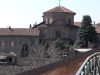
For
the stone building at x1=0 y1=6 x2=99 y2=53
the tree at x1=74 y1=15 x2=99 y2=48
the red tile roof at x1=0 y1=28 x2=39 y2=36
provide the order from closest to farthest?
the tree at x1=74 y1=15 x2=99 y2=48 < the stone building at x1=0 y1=6 x2=99 y2=53 < the red tile roof at x1=0 y1=28 x2=39 y2=36

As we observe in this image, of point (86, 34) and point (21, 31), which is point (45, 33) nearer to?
point (21, 31)

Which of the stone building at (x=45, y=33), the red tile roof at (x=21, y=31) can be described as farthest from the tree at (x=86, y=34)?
the red tile roof at (x=21, y=31)

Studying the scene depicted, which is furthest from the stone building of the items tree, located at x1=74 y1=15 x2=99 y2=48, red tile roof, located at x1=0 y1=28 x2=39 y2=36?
tree, located at x1=74 y1=15 x2=99 y2=48

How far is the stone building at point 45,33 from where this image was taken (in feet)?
181

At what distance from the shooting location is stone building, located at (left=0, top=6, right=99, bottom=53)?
55250 mm

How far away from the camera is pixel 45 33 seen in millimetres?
56375

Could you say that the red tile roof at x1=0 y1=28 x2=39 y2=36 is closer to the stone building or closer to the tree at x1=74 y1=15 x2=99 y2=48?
the stone building

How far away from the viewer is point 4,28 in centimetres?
5778

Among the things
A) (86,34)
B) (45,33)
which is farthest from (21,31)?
(86,34)

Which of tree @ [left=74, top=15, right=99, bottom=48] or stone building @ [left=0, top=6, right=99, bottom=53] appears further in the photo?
stone building @ [left=0, top=6, right=99, bottom=53]

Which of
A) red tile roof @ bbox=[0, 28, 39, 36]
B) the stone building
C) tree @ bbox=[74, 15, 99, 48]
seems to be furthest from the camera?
red tile roof @ bbox=[0, 28, 39, 36]

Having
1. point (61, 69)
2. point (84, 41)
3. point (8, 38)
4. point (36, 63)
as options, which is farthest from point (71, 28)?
point (61, 69)

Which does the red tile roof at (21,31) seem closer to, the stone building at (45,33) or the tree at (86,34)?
the stone building at (45,33)

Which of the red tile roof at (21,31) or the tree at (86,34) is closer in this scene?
the tree at (86,34)
